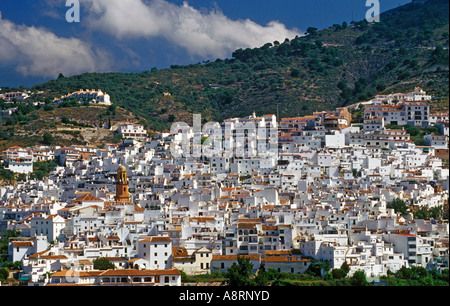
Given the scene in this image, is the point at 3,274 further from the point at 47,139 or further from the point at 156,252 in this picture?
the point at 47,139

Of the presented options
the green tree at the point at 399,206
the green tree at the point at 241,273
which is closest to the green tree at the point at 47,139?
the green tree at the point at 399,206

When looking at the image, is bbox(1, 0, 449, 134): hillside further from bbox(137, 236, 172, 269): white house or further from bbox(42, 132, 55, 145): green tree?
bbox(137, 236, 172, 269): white house

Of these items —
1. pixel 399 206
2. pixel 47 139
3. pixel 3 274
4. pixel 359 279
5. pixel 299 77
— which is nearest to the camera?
pixel 359 279

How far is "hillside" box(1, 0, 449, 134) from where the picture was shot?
1773 inches

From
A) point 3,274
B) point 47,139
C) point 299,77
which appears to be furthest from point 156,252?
point 299,77

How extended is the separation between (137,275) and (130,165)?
481 inches

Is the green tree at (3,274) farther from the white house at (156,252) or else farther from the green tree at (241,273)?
the green tree at (241,273)

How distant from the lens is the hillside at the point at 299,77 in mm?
45031

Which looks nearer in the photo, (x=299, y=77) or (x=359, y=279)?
(x=359, y=279)

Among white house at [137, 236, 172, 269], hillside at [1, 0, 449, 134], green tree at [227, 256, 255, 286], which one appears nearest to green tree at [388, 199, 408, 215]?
green tree at [227, 256, 255, 286]

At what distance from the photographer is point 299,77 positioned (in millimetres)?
51750
